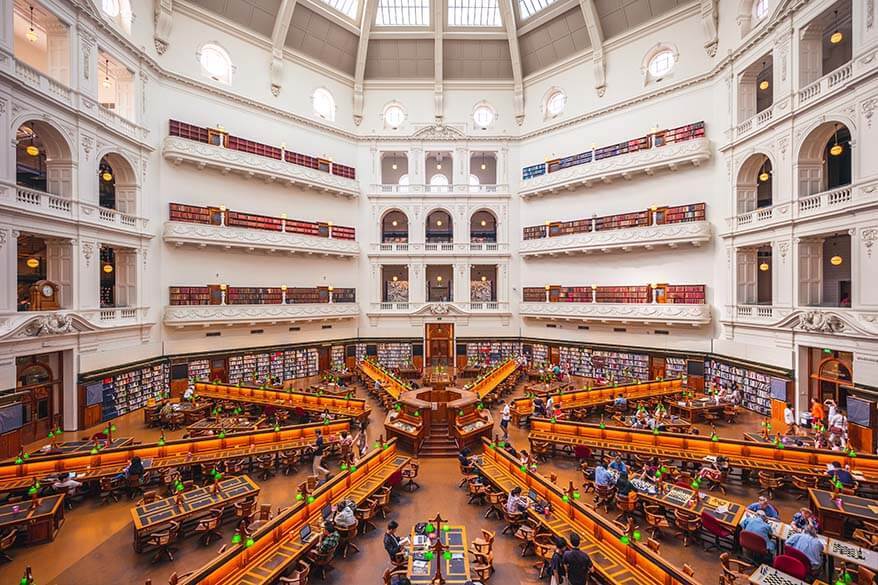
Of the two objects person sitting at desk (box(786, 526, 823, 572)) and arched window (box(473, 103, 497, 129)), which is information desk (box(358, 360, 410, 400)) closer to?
person sitting at desk (box(786, 526, 823, 572))

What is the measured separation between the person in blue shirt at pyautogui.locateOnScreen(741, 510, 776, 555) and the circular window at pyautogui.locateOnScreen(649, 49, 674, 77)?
838 inches

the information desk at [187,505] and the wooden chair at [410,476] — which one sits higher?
the information desk at [187,505]

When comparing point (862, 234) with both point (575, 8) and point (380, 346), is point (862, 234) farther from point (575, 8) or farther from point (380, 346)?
point (380, 346)

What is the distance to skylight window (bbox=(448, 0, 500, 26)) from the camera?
23.8m

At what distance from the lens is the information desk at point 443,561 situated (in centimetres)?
635

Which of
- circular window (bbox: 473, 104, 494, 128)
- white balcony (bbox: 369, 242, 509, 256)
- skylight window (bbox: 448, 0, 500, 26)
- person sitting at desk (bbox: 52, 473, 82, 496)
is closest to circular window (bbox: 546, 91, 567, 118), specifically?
circular window (bbox: 473, 104, 494, 128)

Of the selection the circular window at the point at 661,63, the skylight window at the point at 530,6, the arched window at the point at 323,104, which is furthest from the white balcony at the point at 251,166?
the circular window at the point at 661,63

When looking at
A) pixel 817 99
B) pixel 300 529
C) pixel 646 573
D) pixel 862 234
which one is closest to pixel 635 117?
pixel 817 99

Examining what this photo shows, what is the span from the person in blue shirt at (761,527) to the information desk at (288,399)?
11.4 meters

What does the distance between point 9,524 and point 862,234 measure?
22392mm

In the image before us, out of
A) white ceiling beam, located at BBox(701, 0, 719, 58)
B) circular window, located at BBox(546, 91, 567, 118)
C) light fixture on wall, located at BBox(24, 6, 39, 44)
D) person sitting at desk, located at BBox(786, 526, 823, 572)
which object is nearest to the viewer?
person sitting at desk, located at BBox(786, 526, 823, 572)

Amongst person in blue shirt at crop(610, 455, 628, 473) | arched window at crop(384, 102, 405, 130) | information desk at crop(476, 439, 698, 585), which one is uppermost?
arched window at crop(384, 102, 405, 130)

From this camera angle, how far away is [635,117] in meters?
21.3

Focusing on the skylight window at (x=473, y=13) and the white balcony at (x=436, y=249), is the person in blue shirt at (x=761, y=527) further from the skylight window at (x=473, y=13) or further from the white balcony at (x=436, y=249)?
the skylight window at (x=473, y=13)
